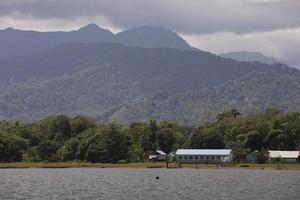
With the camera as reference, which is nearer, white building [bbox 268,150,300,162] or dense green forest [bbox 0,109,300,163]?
white building [bbox 268,150,300,162]

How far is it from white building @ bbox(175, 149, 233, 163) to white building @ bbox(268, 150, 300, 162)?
12.3 metres

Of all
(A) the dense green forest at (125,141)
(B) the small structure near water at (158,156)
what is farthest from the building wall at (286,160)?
(B) the small structure near water at (158,156)

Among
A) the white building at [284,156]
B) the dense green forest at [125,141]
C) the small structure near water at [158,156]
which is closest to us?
the white building at [284,156]

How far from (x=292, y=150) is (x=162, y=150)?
41977 millimetres

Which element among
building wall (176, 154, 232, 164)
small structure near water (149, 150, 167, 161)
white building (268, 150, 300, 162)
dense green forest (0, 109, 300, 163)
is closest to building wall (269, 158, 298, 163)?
white building (268, 150, 300, 162)

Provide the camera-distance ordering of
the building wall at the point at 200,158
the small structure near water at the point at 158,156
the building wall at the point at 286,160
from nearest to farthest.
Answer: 1. the building wall at the point at 286,160
2. the building wall at the point at 200,158
3. the small structure near water at the point at 158,156

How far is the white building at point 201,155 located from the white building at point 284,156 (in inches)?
486

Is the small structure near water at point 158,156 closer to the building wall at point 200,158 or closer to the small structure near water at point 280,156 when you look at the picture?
the building wall at point 200,158

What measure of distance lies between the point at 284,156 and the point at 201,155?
2406 cm

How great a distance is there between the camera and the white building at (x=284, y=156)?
167750 mm

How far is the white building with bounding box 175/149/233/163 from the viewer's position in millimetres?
176625

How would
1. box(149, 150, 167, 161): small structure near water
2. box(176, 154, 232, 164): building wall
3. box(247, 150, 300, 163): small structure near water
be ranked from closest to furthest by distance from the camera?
box(247, 150, 300, 163): small structure near water < box(176, 154, 232, 164): building wall < box(149, 150, 167, 161): small structure near water

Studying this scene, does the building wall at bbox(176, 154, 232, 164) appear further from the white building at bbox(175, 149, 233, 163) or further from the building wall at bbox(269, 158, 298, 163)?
the building wall at bbox(269, 158, 298, 163)

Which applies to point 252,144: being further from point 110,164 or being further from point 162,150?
point 110,164
